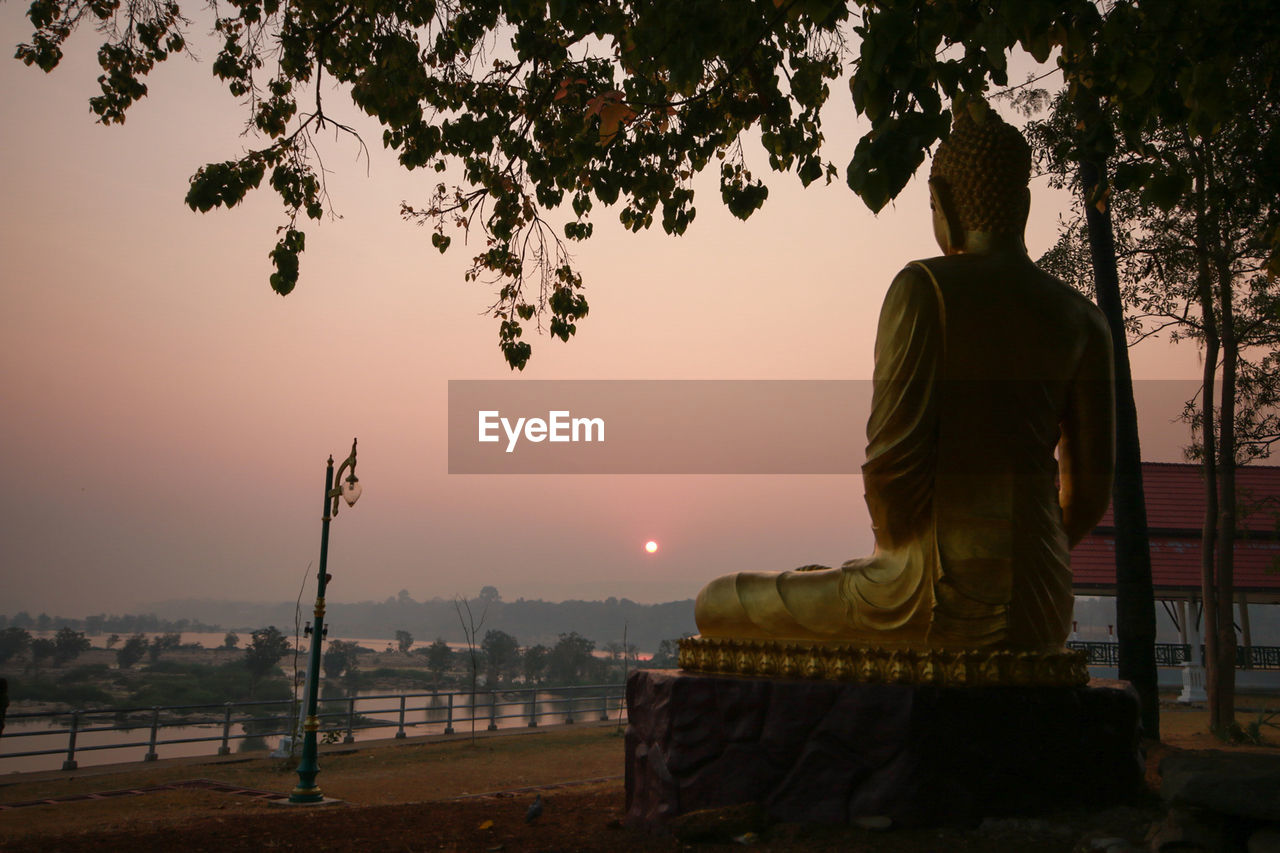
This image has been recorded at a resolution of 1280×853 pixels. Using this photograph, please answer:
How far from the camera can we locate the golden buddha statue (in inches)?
176

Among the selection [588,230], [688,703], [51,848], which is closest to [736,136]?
[588,230]

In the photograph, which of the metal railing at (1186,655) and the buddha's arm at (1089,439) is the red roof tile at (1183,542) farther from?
the buddha's arm at (1089,439)

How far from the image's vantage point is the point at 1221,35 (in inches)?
153

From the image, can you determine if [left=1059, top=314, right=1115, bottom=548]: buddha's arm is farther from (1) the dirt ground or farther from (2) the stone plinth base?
(1) the dirt ground

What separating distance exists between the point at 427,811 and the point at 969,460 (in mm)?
3612

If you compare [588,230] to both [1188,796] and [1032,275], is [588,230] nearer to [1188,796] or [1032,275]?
[1032,275]

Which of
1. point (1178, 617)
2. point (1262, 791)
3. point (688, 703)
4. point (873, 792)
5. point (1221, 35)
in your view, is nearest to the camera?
point (1262, 791)

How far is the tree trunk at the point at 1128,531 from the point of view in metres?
8.06

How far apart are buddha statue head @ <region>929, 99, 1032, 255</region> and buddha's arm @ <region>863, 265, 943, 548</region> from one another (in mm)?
465

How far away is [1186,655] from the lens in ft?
58.2

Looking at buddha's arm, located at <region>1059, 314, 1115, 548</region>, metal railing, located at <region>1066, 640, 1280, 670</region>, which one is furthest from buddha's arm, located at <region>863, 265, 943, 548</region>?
metal railing, located at <region>1066, 640, 1280, 670</region>

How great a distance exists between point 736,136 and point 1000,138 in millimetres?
2550

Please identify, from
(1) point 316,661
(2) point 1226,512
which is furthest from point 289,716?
(2) point 1226,512

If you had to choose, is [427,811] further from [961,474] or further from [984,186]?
[984,186]
